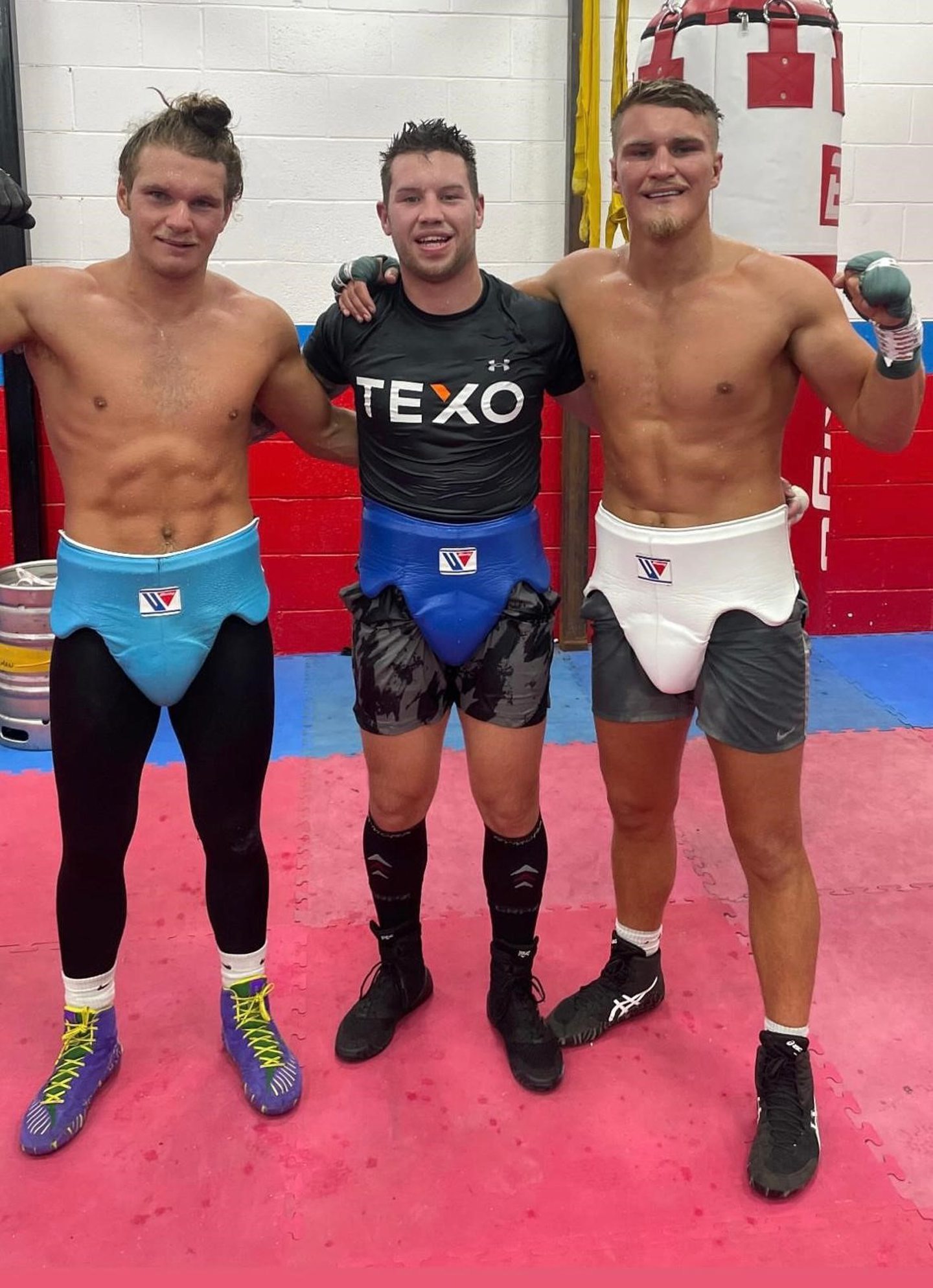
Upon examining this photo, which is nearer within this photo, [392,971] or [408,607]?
[408,607]

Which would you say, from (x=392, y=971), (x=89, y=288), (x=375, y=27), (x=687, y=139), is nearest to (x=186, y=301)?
(x=89, y=288)

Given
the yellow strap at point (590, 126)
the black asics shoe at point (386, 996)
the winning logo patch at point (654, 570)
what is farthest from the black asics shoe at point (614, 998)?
the yellow strap at point (590, 126)

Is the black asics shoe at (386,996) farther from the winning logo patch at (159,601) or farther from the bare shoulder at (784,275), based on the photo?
the bare shoulder at (784,275)

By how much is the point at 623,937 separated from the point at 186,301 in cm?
171

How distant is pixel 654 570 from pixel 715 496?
0.61 feet

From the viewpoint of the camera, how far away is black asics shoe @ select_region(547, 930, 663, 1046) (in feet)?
8.30

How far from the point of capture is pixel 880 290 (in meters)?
1.81

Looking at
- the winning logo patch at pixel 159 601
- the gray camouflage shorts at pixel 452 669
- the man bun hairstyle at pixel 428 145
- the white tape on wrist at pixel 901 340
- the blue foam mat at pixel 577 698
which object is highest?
the man bun hairstyle at pixel 428 145

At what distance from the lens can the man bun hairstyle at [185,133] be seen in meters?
2.06

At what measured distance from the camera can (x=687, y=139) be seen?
2061 mm

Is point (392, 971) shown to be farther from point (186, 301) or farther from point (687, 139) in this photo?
point (687, 139)

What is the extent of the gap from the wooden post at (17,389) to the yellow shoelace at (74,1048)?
120 inches

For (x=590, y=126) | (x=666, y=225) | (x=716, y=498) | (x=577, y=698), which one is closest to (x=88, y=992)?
(x=716, y=498)

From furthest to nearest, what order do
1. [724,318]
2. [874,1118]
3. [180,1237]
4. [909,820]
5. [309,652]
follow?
[309,652]
[909,820]
[874,1118]
[724,318]
[180,1237]
